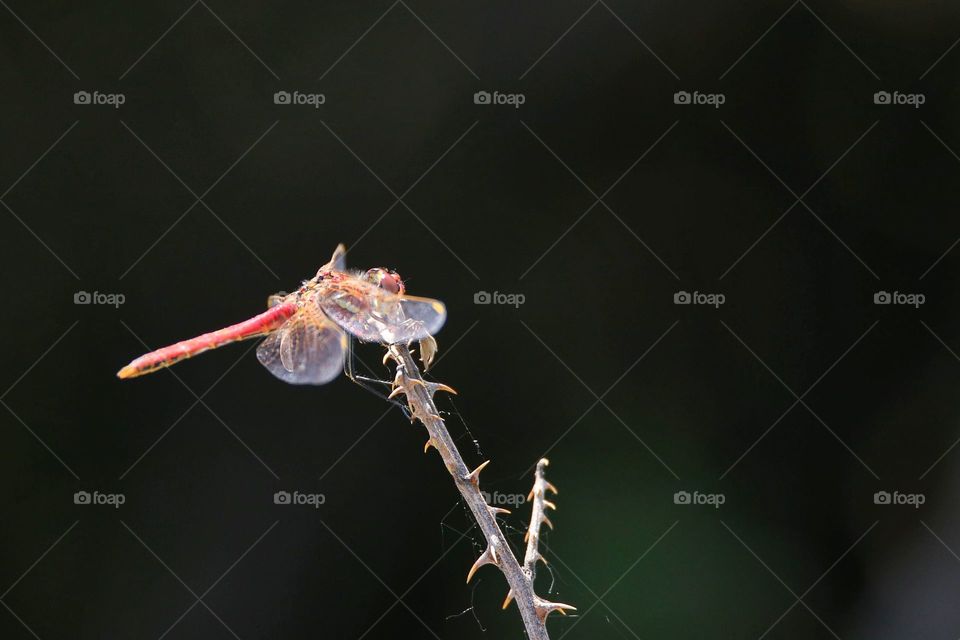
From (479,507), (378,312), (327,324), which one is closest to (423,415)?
(479,507)

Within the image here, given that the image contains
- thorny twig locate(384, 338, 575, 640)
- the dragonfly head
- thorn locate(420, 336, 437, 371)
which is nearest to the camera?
thorny twig locate(384, 338, 575, 640)

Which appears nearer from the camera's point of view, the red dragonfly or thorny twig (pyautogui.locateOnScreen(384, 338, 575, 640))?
thorny twig (pyautogui.locateOnScreen(384, 338, 575, 640))

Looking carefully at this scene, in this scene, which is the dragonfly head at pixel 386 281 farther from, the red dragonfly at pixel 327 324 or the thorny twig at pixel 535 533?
the thorny twig at pixel 535 533

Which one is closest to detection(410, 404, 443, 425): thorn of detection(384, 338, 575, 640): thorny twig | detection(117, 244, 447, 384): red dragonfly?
detection(384, 338, 575, 640): thorny twig

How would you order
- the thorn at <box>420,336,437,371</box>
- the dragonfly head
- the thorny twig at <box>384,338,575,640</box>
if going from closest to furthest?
the thorny twig at <box>384,338,575,640</box>
the thorn at <box>420,336,437,371</box>
the dragonfly head

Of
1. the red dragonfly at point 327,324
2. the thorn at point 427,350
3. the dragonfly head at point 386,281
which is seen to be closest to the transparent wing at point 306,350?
the red dragonfly at point 327,324

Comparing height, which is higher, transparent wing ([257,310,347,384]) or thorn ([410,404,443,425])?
transparent wing ([257,310,347,384])

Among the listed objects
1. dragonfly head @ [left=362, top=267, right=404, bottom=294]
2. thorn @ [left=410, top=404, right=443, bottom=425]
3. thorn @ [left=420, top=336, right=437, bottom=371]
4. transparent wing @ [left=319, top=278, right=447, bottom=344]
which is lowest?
thorn @ [left=410, top=404, right=443, bottom=425]

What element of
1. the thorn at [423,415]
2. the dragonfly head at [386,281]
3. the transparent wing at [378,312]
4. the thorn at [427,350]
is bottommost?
the thorn at [423,415]

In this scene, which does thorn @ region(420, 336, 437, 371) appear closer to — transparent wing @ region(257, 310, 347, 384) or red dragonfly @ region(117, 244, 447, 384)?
red dragonfly @ region(117, 244, 447, 384)

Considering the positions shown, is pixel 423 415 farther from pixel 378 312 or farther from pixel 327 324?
pixel 327 324
